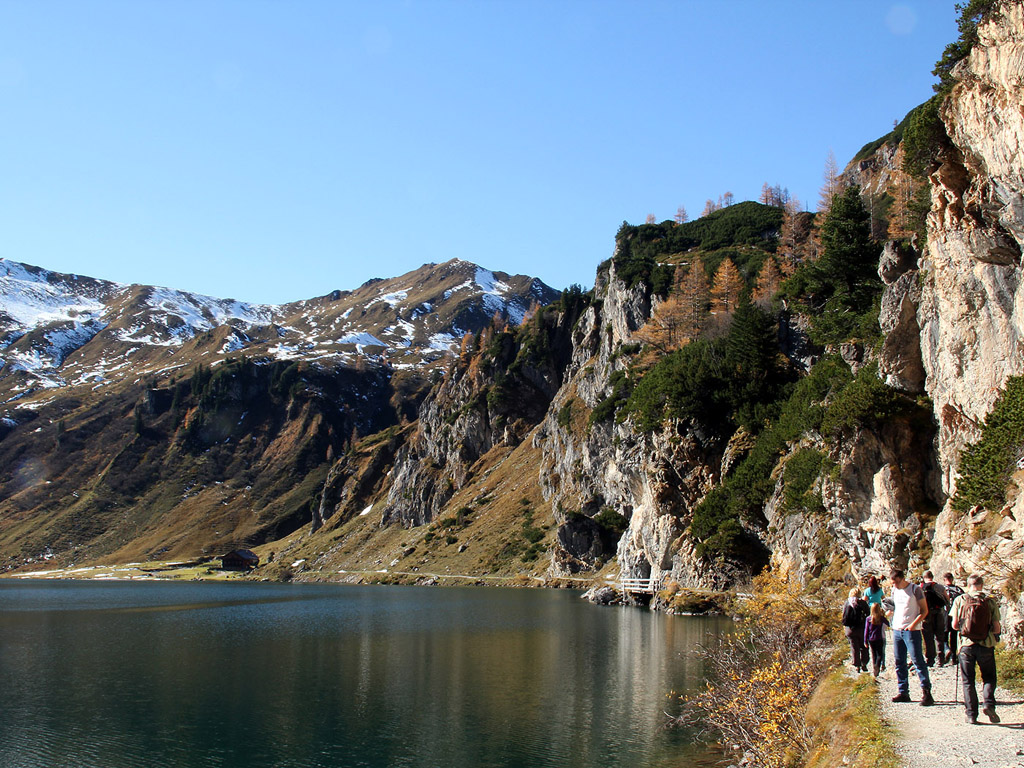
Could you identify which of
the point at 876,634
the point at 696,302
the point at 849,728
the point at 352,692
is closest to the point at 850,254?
the point at 696,302

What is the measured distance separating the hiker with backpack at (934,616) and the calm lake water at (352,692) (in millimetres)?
8072

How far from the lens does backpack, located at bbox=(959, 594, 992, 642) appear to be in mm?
13180

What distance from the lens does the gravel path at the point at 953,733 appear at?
39.6 ft

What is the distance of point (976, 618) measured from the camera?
43.5 feet

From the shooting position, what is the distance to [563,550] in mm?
117500

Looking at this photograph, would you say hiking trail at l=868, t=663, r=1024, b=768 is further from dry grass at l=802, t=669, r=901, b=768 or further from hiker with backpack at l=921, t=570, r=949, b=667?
hiker with backpack at l=921, t=570, r=949, b=667

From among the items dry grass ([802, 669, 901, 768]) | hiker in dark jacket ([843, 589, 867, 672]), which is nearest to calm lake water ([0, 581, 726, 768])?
hiker in dark jacket ([843, 589, 867, 672])

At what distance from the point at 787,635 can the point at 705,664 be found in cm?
1027

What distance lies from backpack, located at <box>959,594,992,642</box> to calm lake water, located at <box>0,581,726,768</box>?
497 inches

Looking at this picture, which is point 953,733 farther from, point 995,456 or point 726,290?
point 726,290

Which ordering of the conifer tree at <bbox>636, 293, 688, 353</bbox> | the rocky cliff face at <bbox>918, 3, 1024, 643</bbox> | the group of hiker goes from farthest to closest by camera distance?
1. the conifer tree at <bbox>636, 293, 688, 353</bbox>
2. the rocky cliff face at <bbox>918, 3, 1024, 643</bbox>
3. the group of hiker

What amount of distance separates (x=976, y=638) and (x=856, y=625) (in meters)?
8.67

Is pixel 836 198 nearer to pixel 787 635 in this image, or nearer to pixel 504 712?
pixel 787 635

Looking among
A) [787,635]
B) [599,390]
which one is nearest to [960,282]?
[787,635]
